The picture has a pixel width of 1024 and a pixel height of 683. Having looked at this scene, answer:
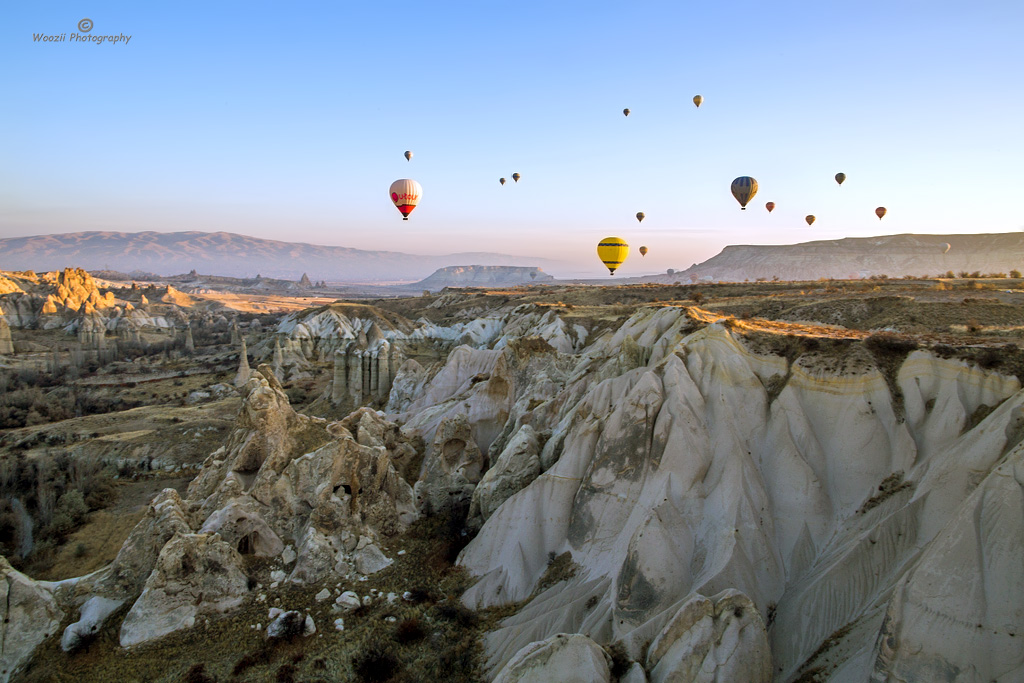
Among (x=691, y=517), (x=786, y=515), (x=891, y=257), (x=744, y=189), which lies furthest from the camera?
(x=891, y=257)

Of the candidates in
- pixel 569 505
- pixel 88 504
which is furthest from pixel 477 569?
pixel 88 504

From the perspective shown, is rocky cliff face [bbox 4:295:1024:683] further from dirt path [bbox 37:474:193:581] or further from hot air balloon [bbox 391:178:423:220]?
hot air balloon [bbox 391:178:423:220]

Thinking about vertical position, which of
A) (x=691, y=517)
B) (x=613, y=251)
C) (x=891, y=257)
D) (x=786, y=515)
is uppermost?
(x=891, y=257)

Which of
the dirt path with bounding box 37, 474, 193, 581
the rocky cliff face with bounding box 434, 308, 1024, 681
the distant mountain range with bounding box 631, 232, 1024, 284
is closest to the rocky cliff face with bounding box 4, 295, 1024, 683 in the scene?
the rocky cliff face with bounding box 434, 308, 1024, 681

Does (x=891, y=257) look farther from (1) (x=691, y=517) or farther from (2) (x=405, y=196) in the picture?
(1) (x=691, y=517)

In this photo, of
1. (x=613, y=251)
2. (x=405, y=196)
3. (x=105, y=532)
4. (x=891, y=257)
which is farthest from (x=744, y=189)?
(x=891, y=257)

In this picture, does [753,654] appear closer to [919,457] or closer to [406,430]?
[919,457]
